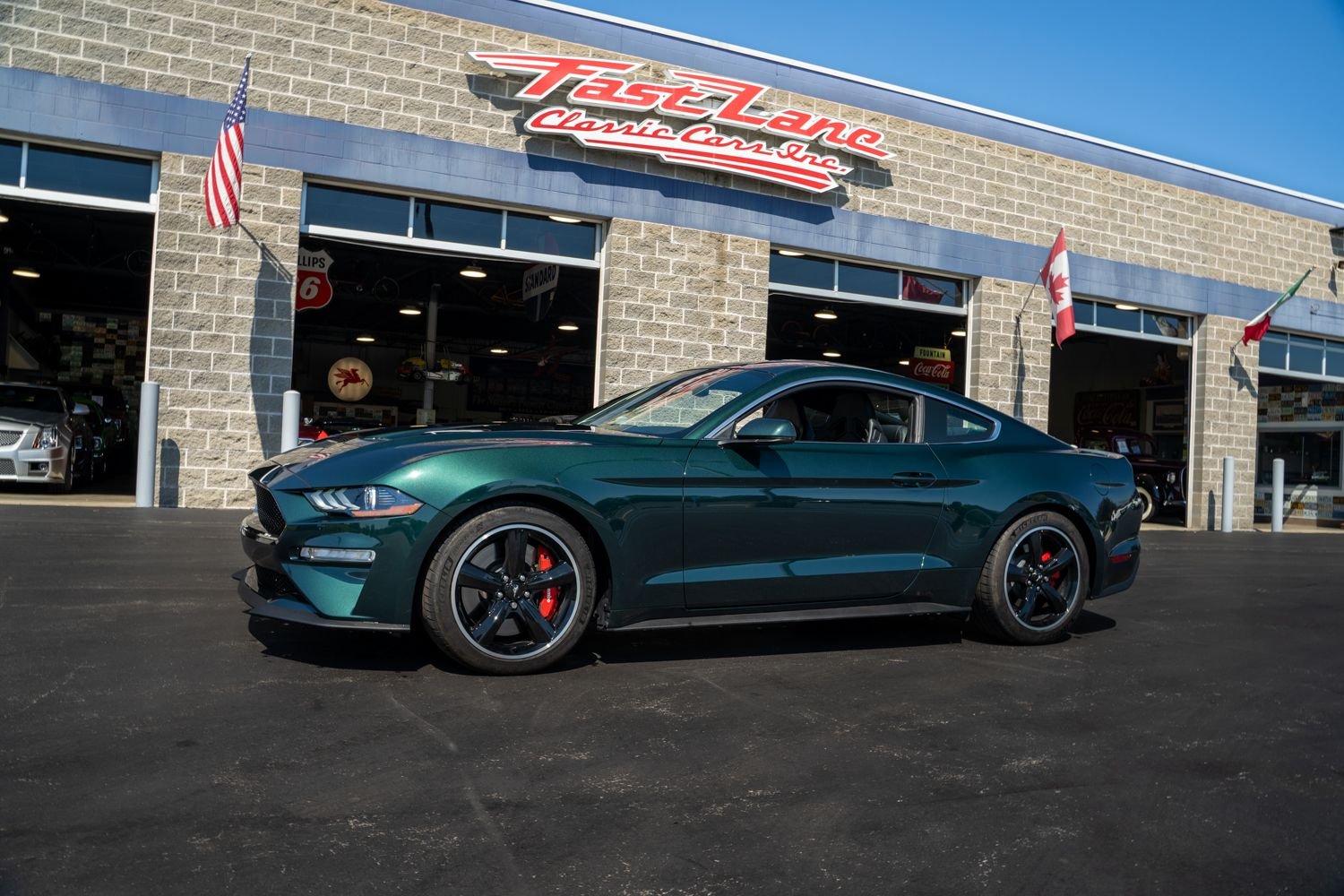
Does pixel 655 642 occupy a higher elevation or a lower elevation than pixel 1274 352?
lower

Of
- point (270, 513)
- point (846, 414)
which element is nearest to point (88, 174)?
point (270, 513)

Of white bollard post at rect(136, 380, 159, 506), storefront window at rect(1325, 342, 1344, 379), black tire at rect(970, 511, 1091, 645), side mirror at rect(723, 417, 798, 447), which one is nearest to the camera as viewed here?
side mirror at rect(723, 417, 798, 447)

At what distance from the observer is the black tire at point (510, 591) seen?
4254mm

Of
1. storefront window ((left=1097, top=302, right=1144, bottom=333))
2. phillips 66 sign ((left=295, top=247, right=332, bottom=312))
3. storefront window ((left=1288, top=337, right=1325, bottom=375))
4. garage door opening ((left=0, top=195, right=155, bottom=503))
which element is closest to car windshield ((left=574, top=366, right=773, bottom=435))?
garage door opening ((left=0, top=195, right=155, bottom=503))

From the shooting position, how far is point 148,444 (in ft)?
38.5

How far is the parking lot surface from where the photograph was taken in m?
2.60

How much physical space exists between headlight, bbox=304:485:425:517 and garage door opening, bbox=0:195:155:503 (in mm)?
9540

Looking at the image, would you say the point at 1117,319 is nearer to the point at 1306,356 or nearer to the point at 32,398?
the point at 1306,356

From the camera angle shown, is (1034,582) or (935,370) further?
(935,370)

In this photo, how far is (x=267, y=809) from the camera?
2840 mm

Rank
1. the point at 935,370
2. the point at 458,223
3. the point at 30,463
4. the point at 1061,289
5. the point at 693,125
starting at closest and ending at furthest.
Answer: the point at 30,463
the point at 458,223
the point at 693,125
the point at 1061,289
the point at 935,370

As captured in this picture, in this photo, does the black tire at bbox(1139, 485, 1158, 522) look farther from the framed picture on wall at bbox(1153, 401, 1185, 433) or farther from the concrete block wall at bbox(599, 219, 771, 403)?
the concrete block wall at bbox(599, 219, 771, 403)

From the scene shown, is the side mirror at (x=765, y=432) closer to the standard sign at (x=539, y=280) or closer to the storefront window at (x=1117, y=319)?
the standard sign at (x=539, y=280)

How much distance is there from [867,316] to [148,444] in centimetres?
1430
